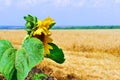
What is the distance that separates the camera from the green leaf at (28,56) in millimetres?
646

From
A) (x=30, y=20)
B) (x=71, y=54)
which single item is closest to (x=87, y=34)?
(x=71, y=54)

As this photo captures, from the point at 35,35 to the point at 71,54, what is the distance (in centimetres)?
159

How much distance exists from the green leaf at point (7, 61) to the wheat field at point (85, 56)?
4.10 ft

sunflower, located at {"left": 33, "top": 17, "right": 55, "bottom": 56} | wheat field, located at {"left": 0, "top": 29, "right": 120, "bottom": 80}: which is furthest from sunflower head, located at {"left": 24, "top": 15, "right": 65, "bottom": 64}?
wheat field, located at {"left": 0, "top": 29, "right": 120, "bottom": 80}

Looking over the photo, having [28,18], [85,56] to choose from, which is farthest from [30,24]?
[85,56]

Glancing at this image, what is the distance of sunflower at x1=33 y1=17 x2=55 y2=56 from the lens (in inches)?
26.0

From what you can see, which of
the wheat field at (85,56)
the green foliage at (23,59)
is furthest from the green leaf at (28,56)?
the wheat field at (85,56)

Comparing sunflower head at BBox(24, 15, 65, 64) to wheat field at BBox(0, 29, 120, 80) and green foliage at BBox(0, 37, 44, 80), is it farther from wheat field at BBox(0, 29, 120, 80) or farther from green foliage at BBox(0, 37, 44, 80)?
wheat field at BBox(0, 29, 120, 80)

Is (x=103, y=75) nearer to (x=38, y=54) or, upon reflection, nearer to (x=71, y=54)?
(x=71, y=54)

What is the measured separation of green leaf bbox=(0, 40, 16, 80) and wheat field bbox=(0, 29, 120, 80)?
4.10 feet

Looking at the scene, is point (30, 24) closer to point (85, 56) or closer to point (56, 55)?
point (56, 55)

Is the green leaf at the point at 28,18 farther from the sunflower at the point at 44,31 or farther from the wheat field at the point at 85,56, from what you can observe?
the wheat field at the point at 85,56

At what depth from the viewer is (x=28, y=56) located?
656mm

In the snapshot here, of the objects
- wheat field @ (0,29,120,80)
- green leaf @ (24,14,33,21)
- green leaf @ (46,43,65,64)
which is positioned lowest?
→ wheat field @ (0,29,120,80)
